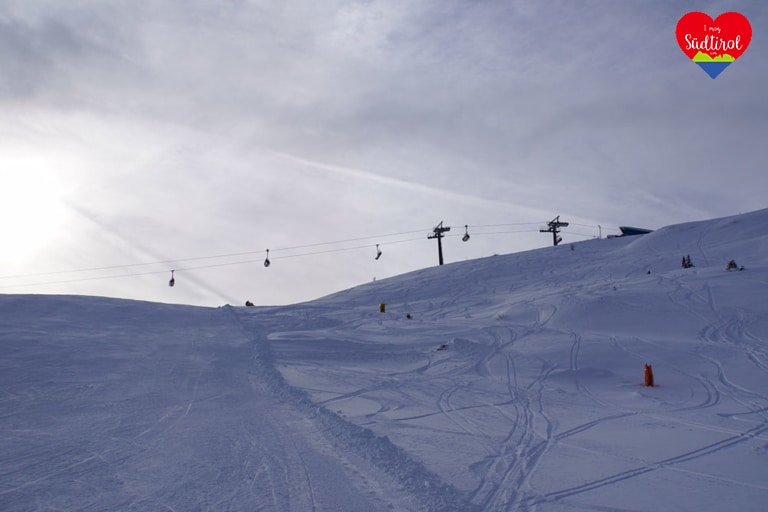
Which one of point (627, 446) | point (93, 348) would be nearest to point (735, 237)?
point (627, 446)

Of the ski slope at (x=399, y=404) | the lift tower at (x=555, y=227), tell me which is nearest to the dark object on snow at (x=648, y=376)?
the ski slope at (x=399, y=404)

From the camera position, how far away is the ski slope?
20.8 ft

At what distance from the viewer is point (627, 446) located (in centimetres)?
816

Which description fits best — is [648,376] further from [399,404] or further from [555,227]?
[555,227]

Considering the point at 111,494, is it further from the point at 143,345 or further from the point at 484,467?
the point at 143,345

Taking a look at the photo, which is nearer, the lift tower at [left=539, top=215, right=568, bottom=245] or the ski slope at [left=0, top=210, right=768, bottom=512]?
the ski slope at [left=0, top=210, right=768, bottom=512]

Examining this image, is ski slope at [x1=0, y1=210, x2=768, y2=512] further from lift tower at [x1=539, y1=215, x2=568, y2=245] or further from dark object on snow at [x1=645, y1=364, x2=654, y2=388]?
lift tower at [x1=539, y1=215, x2=568, y2=245]

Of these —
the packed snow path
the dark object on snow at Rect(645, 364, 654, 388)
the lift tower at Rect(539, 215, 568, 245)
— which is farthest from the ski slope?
the lift tower at Rect(539, 215, 568, 245)

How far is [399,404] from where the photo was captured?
11.3 m

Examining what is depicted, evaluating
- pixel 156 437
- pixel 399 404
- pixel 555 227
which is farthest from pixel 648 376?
pixel 555 227

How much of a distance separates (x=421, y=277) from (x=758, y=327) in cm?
2426

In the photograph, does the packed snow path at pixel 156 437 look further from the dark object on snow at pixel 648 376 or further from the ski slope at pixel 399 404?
the dark object on snow at pixel 648 376

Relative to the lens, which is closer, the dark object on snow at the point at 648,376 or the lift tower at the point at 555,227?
the dark object on snow at the point at 648,376

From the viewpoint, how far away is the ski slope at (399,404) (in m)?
6.35
